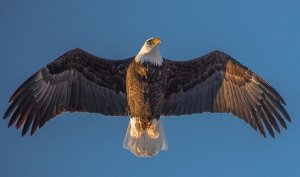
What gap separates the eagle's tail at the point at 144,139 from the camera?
16719mm

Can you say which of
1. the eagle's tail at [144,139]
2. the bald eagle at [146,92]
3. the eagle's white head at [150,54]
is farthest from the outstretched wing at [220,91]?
the eagle's white head at [150,54]

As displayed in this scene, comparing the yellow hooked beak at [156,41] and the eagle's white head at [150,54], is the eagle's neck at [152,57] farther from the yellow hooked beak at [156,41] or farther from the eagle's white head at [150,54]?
the yellow hooked beak at [156,41]

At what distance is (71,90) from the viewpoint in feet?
55.1

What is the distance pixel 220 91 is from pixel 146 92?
1.63 m

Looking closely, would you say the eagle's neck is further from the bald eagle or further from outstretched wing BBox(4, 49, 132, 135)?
outstretched wing BBox(4, 49, 132, 135)

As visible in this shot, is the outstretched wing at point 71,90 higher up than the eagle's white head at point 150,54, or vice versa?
the eagle's white head at point 150,54

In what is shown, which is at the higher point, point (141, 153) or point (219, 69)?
point (219, 69)

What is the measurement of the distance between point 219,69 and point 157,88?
137 cm

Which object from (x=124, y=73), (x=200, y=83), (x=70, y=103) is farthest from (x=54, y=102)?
(x=200, y=83)

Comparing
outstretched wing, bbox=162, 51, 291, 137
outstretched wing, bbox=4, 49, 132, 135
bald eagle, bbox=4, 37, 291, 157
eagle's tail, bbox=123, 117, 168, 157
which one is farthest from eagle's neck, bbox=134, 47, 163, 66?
eagle's tail, bbox=123, 117, 168, 157

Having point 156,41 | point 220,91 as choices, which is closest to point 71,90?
point 156,41

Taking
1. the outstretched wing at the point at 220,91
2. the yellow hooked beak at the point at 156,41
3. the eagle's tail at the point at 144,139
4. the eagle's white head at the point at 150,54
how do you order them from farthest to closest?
the outstretched wing at the point at 220,91, the eagle's tail at the point at 144,139, the eagle's white head at the point at 150,54, the yellow hooked beak at the point at 156,41

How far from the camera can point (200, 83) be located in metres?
17.2

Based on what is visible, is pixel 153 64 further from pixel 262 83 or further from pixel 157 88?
pixel 262 83
